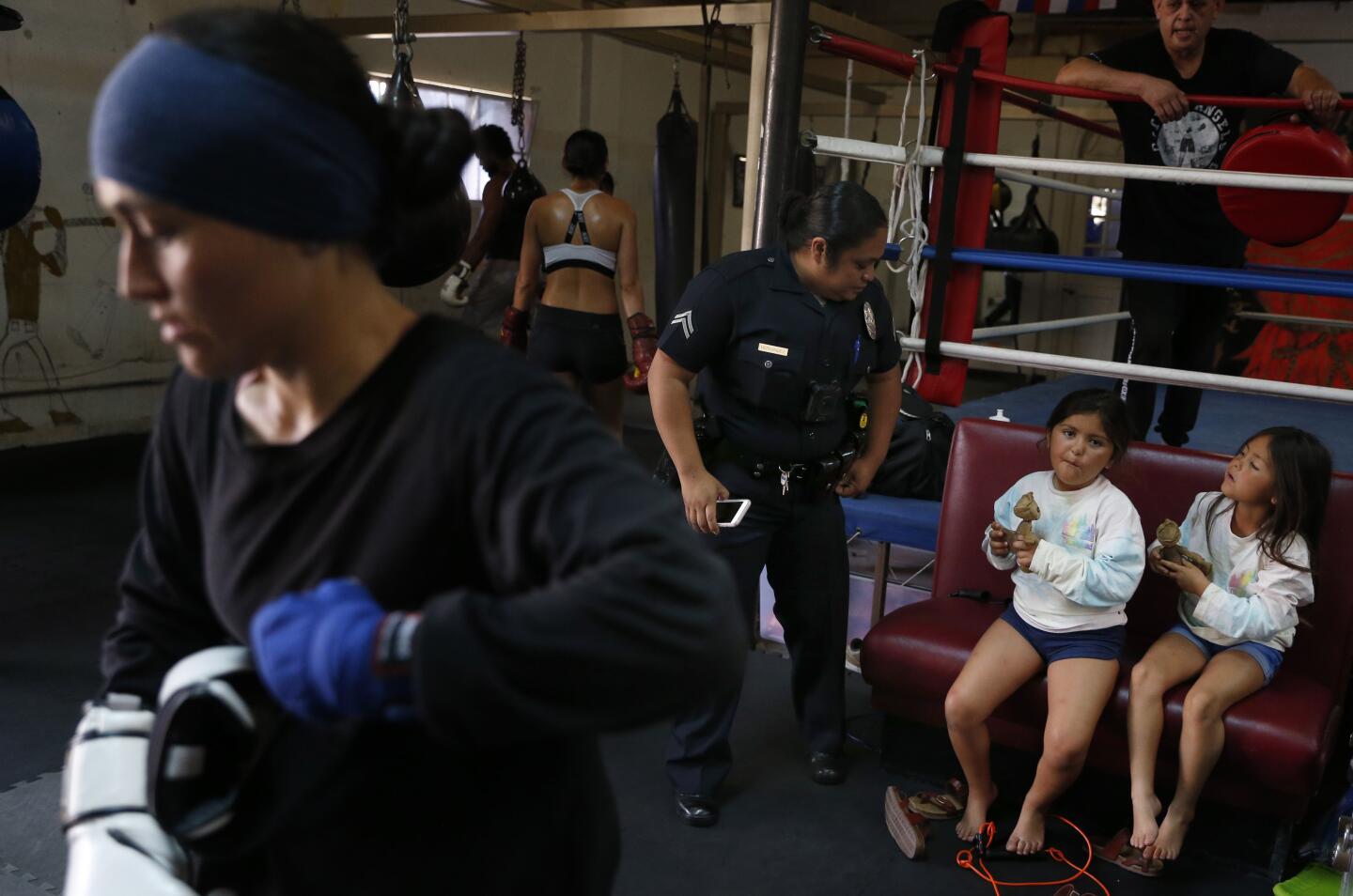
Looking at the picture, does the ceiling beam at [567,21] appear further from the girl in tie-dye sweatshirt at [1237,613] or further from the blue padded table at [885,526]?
the girl in tie-dye sweatshirt at [1237,613]

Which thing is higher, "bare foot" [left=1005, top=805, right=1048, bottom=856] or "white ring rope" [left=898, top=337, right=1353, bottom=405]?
"white ring rope" [left=898, top=337, right=1353, bottom=405]

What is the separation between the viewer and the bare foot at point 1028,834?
9.10ft

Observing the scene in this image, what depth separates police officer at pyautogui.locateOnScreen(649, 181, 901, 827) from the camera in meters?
2.84

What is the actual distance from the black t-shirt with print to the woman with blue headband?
3296 millimetres

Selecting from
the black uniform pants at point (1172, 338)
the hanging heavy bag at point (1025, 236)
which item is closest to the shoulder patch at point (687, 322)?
the black uniform pants at point (1172, 338)

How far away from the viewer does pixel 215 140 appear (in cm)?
76

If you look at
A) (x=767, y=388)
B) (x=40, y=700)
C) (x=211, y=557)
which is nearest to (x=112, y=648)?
(x=211, y=557)

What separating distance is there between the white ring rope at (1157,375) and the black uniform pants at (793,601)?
845mm

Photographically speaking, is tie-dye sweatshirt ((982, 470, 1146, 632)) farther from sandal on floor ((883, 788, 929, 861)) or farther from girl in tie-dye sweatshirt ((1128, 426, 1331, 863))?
sandal on floor ((883, 788, 929, 861))

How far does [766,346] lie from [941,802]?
126cm

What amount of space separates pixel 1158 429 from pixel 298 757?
3688 millimetres

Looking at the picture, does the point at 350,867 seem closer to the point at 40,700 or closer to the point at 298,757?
the point at 298,757

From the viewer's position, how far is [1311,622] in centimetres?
287


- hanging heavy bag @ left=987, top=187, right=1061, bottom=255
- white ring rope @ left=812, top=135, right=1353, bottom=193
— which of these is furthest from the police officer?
hanging heavy bag @ left=987, top=187, right=1061, bottom=255
